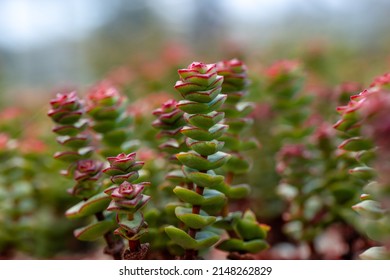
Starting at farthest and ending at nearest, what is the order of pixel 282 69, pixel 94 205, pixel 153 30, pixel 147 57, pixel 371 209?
pixel 153 30, pixel 147 57, pixel 282 69, pixel 94 205, pixel 371 209

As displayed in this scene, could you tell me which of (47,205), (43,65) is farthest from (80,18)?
(47,205)

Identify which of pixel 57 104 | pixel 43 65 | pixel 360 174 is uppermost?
pixel 43 65

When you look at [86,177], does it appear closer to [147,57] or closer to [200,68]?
[200,68]

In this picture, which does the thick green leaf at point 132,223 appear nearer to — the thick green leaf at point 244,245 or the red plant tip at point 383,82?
the thick green leaf at point 244,245

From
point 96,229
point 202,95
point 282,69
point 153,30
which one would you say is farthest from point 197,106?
point 153,30

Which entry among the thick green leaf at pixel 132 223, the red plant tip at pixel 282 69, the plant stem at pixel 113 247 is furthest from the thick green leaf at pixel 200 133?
the red plant tip at pixel 282 69
